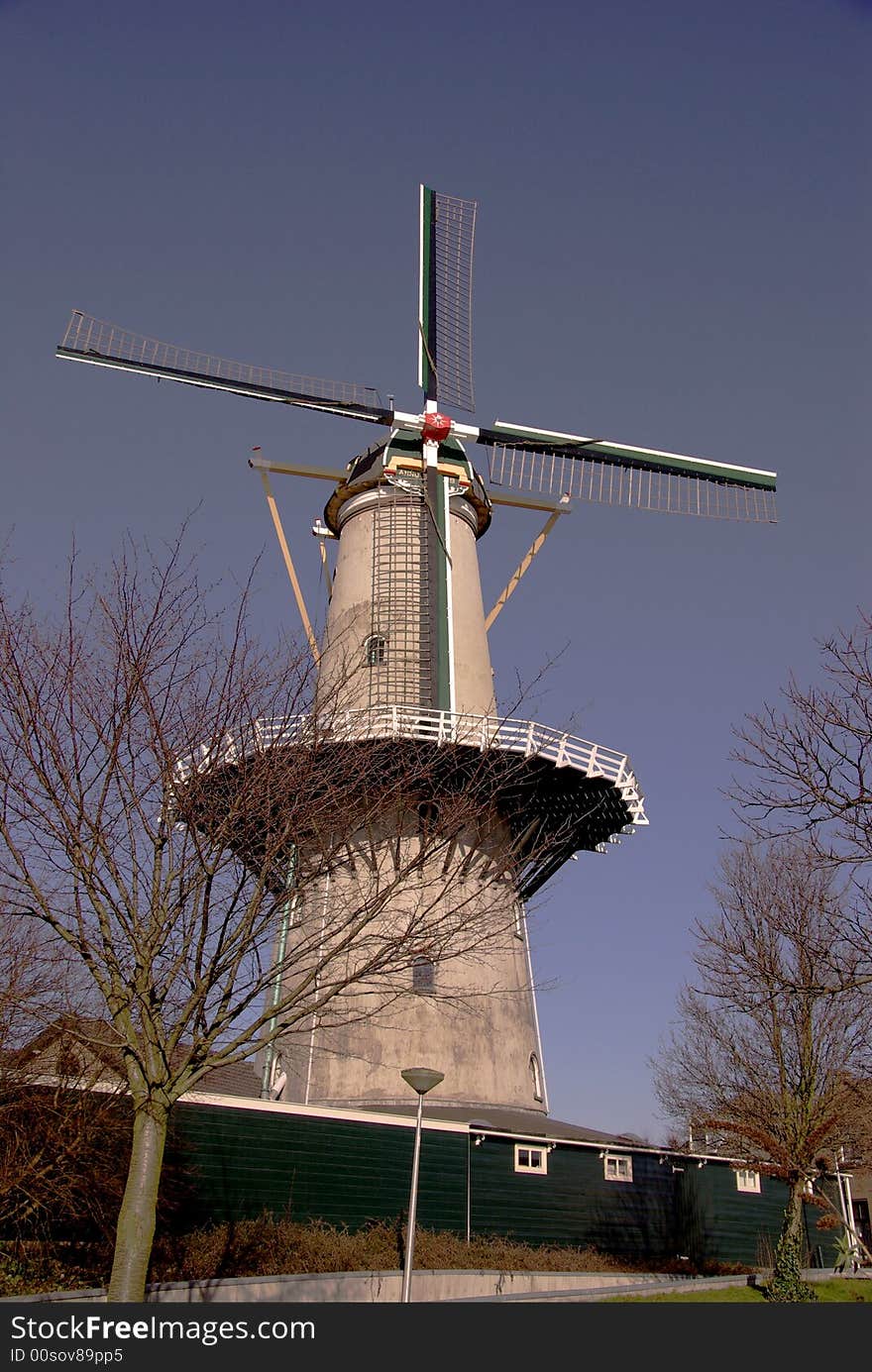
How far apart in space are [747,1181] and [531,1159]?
716 cm

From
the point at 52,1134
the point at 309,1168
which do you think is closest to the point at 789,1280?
the point at 309,1168

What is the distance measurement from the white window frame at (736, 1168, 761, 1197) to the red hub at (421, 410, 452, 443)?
57.2ft

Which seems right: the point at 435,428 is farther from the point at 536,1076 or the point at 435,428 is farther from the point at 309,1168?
the point at 309,1168

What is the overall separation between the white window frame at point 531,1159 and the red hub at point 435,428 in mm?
15233

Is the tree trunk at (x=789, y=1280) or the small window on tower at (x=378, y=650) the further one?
the small window on tower at (x=378, y=650)

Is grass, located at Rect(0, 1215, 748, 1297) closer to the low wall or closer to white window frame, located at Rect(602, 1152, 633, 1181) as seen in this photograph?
the low wall

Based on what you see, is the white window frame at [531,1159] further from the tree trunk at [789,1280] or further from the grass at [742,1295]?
the tree trunk at [789,1280]

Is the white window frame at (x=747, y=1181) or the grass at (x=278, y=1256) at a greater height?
the white window frame at (x=747, y=1181)

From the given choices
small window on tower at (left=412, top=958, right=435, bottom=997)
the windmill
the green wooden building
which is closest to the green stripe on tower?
the windmill

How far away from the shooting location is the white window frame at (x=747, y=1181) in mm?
23141

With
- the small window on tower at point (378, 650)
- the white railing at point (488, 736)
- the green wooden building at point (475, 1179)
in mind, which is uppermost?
the small window on tower at point (378, 650)

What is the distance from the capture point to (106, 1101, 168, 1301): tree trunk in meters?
8.64

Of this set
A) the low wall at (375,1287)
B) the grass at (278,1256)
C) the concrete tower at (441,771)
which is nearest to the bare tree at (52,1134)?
the grass at (278,1256)

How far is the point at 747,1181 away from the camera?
Result: 23.4 m
